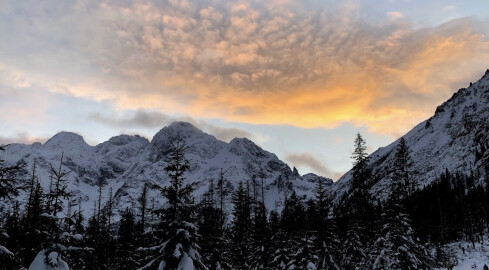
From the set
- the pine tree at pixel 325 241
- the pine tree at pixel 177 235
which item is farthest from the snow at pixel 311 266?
the pine tree at pixel 177 235

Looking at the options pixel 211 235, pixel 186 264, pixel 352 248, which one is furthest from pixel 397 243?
pixel 186 264

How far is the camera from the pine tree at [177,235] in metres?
20.7

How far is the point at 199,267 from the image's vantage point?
21828 millimetres

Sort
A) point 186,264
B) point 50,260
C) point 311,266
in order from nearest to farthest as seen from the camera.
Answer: point 50,260 → point 186,264 → point 311,266

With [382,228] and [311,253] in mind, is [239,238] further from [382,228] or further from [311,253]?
[382,228]

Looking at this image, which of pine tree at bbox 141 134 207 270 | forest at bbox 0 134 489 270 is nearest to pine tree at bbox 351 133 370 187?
forest at bbox 0 134 489 270

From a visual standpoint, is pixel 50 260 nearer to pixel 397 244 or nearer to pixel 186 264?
pixel 186 264

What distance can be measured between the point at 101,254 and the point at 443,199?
9335 centimetres

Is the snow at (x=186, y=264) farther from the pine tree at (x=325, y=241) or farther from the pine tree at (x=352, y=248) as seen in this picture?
the pine tree at (x=352, y=248)

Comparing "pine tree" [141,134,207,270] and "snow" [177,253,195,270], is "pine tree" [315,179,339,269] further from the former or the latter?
"snow" [177,253,195,270]

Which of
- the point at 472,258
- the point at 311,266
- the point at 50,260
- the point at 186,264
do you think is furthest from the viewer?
the point at 472,258

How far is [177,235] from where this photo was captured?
21.3 m

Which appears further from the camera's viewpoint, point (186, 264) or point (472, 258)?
point (472, 258)

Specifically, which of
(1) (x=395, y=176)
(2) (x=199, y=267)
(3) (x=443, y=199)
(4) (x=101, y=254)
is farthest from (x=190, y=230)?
(3) (x=443, y=199)
